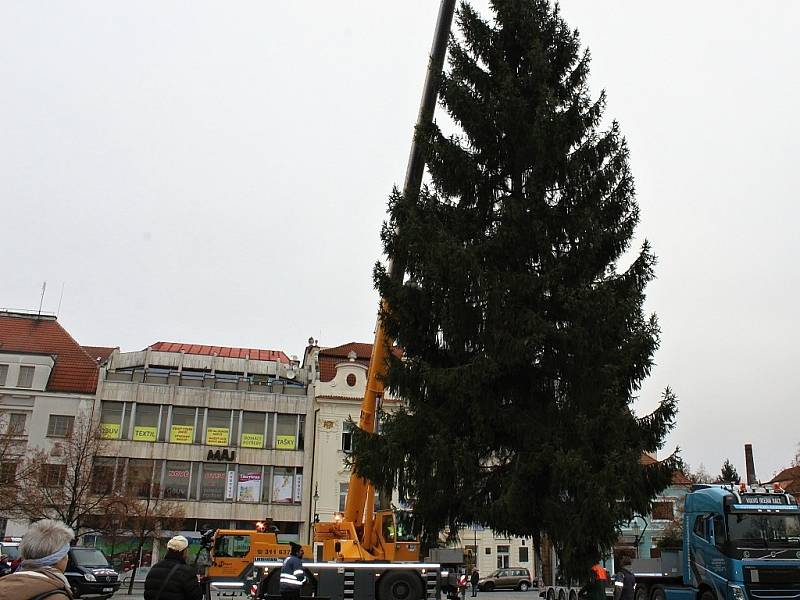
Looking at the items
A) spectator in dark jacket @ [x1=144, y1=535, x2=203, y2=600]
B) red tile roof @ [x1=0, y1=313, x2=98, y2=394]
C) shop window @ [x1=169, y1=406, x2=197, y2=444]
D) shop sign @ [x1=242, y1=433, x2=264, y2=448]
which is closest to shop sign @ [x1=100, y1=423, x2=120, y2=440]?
red tile roof @ [x1=0, y1=313, x2=98, y2=394]

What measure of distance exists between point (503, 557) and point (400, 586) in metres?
38.1

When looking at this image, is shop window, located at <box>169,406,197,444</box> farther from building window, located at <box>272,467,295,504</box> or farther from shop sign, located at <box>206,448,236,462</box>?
building window, located at <box>272,467,295,504</box>

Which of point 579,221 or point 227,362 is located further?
point 227,362

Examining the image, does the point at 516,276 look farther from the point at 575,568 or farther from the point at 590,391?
the point at 575,568

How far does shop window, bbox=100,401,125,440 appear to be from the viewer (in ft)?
159

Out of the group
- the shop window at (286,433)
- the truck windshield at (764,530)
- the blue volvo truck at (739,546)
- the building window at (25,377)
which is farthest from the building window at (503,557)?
the truck windshield at (764,530)

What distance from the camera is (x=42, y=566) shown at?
3.79 m

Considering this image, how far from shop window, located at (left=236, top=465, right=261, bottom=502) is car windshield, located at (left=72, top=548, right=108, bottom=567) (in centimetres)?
2242

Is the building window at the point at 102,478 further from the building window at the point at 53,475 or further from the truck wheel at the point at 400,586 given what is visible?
the truck wheel at the point at 400,586

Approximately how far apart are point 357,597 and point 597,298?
9545 mm

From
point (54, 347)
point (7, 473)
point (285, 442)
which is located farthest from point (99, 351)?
point (7, 473)

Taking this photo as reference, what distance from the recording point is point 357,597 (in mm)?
18594

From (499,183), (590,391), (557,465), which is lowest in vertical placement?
(557,465)

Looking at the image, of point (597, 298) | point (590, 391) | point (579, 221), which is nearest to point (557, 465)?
point (590, 391)
